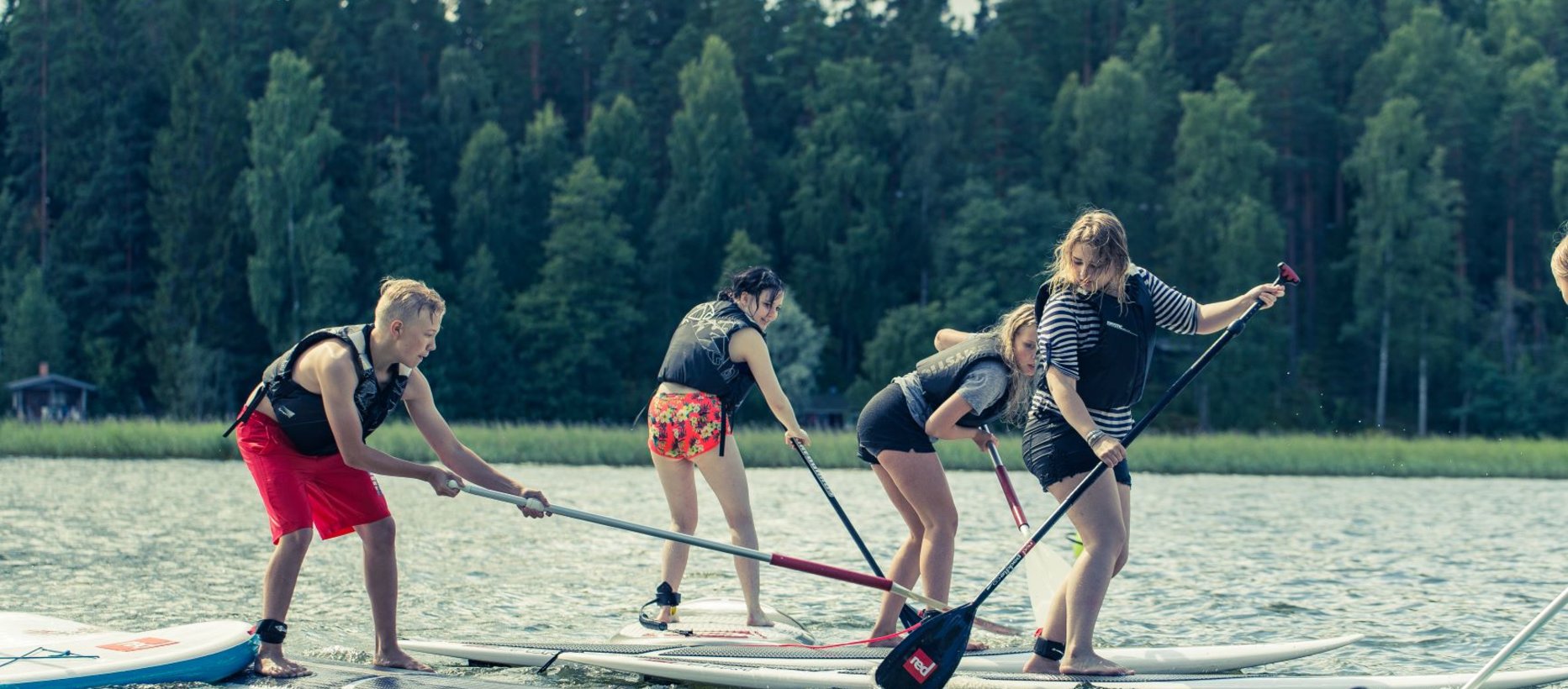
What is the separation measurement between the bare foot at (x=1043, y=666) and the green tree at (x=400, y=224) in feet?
196

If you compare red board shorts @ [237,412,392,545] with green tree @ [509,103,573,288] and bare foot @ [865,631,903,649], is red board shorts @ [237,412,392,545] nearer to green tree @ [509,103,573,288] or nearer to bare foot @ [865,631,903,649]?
bare foot @ [865,631,903,649]

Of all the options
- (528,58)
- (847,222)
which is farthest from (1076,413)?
(528,58)

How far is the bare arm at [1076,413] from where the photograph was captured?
6.23 metres

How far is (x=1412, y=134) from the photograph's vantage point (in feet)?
217

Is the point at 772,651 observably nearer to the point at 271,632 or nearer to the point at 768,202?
the point at 271,632

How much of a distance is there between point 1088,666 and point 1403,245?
63556 mm

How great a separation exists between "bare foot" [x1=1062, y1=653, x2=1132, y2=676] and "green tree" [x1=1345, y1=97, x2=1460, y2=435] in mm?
62750

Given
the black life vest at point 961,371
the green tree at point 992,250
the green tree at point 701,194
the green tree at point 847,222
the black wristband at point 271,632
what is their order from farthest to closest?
the green tree at point 701,194 < the green tree at point 847,222 < the green tree at point 992,250 < the black life vest at point 961,371 < the black wristband at point 271,632

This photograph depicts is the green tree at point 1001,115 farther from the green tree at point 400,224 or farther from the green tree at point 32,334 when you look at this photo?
the green tree at point 32,334

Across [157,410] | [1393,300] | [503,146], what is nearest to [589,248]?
[503,146]

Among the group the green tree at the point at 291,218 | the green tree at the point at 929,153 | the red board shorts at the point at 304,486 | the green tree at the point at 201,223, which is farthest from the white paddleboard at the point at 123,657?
the green tree at the point at 929,153

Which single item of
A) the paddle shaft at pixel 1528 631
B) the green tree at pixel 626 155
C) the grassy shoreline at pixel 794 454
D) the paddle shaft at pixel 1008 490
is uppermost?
the green tree at pixel 626 155

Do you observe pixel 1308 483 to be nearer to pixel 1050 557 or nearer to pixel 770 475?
pixel 770 475

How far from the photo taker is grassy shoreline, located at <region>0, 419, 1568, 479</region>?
31.8m
